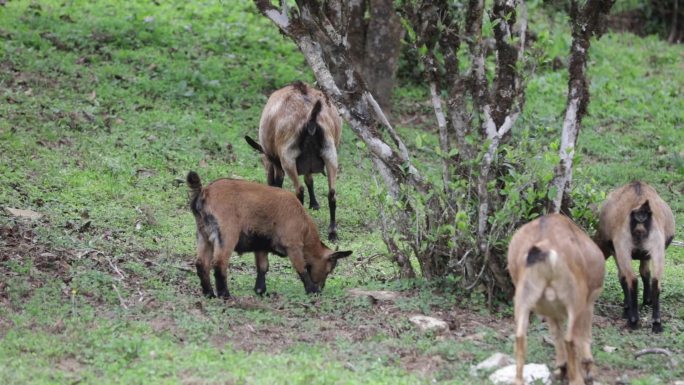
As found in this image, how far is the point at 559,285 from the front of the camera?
240 inches

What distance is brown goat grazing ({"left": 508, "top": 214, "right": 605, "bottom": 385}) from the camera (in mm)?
6047

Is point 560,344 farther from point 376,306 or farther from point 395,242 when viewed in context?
point 395,242

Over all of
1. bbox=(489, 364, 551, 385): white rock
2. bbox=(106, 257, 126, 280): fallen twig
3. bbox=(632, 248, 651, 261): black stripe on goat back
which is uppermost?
bbox=(632, 248, 651, 261): black stripe on goat back

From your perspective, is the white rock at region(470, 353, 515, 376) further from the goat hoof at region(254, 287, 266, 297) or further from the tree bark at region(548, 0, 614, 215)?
the goat hoof at region(254, 287, 266, 297)

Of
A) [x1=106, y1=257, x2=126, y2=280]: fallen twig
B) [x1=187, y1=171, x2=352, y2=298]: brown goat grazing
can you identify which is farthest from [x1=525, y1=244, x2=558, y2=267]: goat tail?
[x1=106, y1=257, x2=126, y2=280]: fallen twig

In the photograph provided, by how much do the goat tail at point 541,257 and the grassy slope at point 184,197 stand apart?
1.03 meters

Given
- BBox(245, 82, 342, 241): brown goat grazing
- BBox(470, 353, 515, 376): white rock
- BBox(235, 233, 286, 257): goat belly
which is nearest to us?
BBox(470, 353, 515, 376): white rock

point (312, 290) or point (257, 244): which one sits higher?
point (257, 244)

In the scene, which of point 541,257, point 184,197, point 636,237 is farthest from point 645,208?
point 184,197

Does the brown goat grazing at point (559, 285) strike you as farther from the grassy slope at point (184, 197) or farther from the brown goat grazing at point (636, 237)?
the brown goat grazing at point (636, 237)

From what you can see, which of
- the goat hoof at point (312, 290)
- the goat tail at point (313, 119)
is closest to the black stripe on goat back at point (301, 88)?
the goat tail at point (313, 119)

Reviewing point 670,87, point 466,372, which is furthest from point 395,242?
point 670,87

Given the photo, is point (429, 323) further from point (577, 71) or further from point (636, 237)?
point (577, 71)

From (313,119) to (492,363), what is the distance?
5039 millimetres
